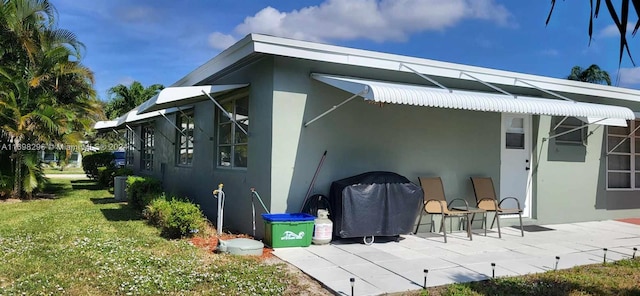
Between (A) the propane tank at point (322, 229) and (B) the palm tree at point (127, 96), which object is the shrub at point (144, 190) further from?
(B) the palm tree at point (127, 96)

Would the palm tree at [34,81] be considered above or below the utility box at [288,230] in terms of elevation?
above

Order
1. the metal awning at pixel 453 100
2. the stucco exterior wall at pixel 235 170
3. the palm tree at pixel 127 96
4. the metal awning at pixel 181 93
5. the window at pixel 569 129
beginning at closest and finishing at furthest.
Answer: the metal awning at pixel 453 100 < the stucco exterior wall at pixel 235 170 < the metal awning at pixel 181 93 < the window at pixel 569 129 < the palm tree at pixel 127 96

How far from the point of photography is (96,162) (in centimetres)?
2161

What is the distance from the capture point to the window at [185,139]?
37.4 ft

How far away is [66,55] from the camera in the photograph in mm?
14094

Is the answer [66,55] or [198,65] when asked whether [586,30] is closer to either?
[198,65]

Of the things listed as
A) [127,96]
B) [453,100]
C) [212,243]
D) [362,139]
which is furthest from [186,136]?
[127,96]

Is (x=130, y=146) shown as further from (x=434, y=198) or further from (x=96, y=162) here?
(x=434, y=198)

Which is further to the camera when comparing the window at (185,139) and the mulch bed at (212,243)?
the window at (185,139)

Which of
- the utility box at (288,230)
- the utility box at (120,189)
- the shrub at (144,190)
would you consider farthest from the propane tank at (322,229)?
the utility box at (120,189)

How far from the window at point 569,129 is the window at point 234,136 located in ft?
21.8

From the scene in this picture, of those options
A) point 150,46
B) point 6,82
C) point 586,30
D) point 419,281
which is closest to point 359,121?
point 419,281

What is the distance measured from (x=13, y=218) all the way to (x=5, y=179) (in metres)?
4.04

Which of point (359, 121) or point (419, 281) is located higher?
point (359, 121)
